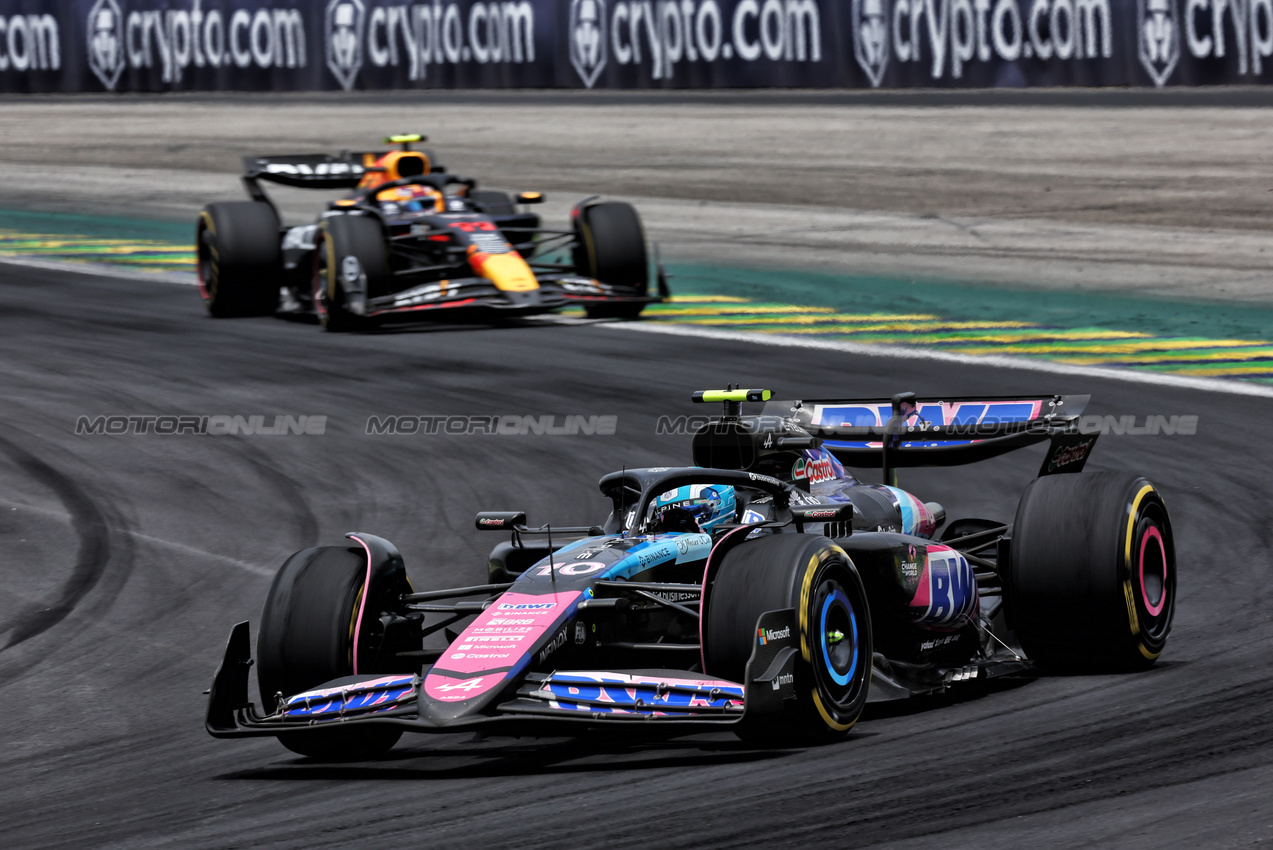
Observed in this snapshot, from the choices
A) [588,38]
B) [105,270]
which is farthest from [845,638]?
[588,38]

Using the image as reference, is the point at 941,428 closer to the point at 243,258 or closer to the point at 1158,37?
the point at 243,258

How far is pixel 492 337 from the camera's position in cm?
1884

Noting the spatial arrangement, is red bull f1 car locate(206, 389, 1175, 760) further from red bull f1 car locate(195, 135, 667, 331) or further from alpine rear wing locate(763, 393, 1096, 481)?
red bull f1 car locate(195, 135, 667, 331)

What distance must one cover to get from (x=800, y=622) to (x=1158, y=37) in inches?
878

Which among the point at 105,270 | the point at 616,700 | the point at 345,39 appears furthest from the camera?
the point at 345,39

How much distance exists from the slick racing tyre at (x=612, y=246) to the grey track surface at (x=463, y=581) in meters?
0.84

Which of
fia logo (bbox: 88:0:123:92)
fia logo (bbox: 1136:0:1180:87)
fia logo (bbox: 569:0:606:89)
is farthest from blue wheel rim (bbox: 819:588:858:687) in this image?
fia logo (bbox: 88:0:123:92)

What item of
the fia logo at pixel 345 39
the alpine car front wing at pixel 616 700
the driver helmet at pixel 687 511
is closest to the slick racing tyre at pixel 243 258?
the driver helmet at pixel 687 511

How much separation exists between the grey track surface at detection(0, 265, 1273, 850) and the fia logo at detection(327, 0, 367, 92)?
1812 cm

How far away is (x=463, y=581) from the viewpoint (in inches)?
418

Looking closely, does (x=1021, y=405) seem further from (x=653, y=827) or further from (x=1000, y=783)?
(x=653, y=827)

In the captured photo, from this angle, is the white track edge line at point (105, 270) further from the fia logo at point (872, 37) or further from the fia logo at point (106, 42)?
the fia logo at point (106, 42)

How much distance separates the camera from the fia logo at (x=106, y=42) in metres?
40.2

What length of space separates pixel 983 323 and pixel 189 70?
25663mm
